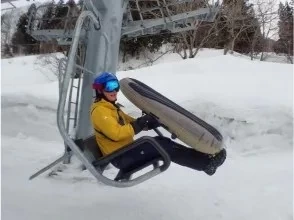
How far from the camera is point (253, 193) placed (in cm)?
552

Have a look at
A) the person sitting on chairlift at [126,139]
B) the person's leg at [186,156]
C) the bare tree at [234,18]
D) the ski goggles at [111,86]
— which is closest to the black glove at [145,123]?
the person sitting on chairlift at [126,139]

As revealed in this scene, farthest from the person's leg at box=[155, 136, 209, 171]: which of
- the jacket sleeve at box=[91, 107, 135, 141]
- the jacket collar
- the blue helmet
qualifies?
the blue helmet

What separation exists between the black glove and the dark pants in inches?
5.4

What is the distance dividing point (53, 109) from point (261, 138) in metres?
4.13

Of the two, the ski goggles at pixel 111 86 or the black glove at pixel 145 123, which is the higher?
the ski goggles at pixel 111 86

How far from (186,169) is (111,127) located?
10.4ft

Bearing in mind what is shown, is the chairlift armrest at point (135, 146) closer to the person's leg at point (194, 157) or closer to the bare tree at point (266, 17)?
the person's leg at point (194, 157)

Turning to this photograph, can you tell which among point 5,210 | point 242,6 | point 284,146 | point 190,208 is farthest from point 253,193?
point 242,6

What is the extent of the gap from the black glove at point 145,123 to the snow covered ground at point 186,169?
1278 mm

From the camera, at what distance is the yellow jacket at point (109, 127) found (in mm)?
3922

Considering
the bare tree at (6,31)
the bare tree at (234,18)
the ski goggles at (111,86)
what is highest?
the bare tree at (234,18)

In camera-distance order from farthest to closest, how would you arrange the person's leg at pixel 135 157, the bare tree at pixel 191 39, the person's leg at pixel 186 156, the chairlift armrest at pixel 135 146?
the bare tree at pixel 191 39, the person's leg at pixel 186 156, the person's leg at pixel 135 157, the chairlift armrest at pixel 135 146

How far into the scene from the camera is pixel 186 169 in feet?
22.5

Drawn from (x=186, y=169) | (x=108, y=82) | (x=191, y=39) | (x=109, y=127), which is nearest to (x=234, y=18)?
(x=191, y=39)
